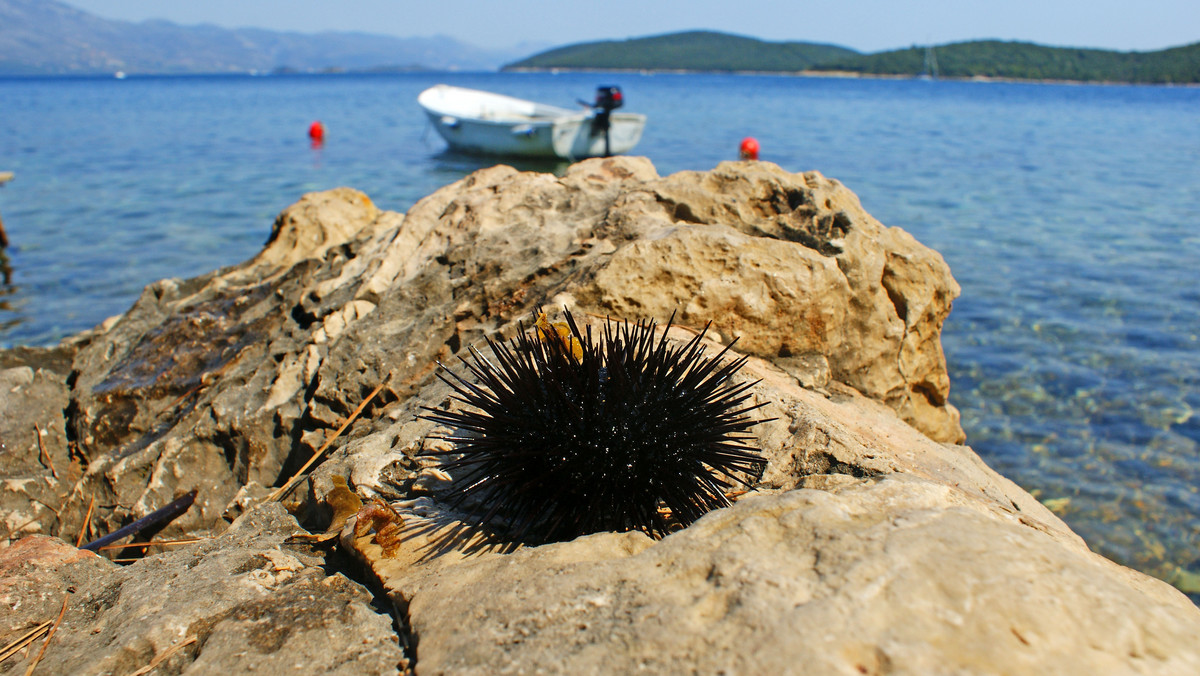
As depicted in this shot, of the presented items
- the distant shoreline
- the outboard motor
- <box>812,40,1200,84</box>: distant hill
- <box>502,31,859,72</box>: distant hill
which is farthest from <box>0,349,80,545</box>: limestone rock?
<box>502,31,859,72</box>: distant hill

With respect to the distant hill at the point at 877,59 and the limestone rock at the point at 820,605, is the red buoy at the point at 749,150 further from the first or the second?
the distant hill at the point at 877,59

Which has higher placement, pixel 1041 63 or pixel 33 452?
pixel 1041 63

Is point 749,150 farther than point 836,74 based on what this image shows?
No

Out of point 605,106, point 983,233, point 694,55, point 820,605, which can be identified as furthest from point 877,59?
point 820,605

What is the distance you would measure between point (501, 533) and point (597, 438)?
0.49 meters

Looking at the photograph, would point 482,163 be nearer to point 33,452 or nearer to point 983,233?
point 983,233

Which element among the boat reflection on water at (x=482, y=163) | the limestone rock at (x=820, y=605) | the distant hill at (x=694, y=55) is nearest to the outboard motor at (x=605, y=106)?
the boat reflection on water at (x=482, y=163)

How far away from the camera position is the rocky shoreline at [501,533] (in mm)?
1432

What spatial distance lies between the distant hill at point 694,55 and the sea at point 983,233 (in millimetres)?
103291

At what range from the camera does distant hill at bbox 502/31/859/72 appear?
426 ft

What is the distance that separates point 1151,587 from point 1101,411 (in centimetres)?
515

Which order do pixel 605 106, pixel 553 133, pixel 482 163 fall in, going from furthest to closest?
pixel 482 163 < pixel 553 133 < pixel 605 106

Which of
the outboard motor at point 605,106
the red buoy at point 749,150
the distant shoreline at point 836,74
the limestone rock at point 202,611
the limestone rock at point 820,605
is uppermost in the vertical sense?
the distant shoreline at point 836,74

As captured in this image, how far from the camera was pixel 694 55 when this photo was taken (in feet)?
454
